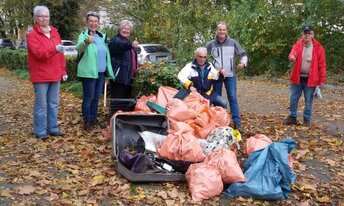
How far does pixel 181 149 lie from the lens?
4676 millimetres

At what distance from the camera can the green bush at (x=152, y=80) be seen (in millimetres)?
7375

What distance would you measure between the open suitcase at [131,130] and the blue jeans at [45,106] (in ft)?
3.92

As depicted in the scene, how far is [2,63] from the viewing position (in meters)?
24.2

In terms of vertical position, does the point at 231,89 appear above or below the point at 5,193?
above

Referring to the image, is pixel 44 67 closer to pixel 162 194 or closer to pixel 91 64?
pixel 91 64

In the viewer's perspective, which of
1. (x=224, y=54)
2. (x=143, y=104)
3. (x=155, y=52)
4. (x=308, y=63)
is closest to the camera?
(x=143, y=104)

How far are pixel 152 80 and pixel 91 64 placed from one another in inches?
56.3

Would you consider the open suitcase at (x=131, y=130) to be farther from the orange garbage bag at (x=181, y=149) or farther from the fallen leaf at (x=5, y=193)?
the fallen leaf at (x=5, y=193)

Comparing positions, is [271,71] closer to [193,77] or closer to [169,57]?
[169,57]

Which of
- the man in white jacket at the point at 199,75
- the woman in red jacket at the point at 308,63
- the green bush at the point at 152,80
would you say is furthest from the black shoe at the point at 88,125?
the woman in red jacket at the point at 308,63

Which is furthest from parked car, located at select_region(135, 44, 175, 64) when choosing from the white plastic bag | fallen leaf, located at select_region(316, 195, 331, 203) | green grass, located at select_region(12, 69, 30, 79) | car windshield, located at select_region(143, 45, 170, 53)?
fallen leaf, located at select_region(316, 195, 331, 203)

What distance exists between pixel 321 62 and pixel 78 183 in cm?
461

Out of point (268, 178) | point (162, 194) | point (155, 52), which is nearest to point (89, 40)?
point (162, 194)

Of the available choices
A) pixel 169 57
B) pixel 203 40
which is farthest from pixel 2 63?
pixel 203 40
